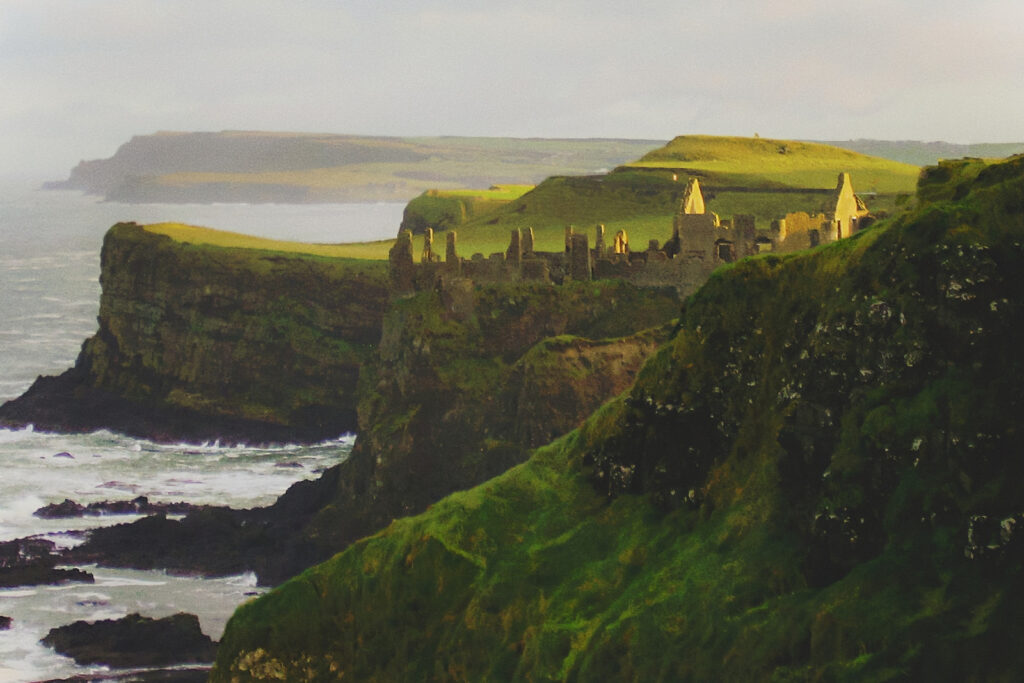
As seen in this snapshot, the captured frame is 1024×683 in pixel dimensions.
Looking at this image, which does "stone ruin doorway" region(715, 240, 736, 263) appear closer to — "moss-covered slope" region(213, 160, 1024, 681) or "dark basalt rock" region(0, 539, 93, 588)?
"dark basalt rock" region(0, 539, 93, 588)

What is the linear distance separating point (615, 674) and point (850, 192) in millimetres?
47589

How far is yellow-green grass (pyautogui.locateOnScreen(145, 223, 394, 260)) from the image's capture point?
145500 millimetres

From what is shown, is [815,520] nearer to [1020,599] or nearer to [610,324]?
[1020,599]

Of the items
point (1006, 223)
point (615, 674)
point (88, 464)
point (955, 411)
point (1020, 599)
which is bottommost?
point (88, 464)

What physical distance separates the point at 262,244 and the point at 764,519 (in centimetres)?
11038

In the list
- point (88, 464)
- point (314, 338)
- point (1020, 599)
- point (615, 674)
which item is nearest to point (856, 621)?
point (1020, 599)

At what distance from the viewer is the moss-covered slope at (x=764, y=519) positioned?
39094 mm

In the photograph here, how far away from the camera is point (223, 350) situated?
442ft

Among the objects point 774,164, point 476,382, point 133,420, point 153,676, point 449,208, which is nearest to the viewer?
point 153,676

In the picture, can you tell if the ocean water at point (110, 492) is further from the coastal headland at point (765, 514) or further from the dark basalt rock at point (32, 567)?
the coastal headland at point (765, 514)

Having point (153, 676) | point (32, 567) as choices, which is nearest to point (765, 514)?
point (153, 676)

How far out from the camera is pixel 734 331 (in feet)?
162

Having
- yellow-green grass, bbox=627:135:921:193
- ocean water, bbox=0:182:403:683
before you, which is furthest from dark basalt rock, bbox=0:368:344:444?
yellow-green grass, bbox=627:135:921:193

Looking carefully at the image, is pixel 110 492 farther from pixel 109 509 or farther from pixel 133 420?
pixel 133 420
